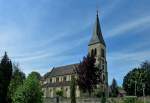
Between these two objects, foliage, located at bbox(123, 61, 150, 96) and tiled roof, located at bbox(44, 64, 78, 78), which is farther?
tiled roof, located at bbox(44, 64, 78, 78)

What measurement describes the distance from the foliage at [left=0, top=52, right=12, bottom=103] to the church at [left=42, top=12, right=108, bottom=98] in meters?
37.6

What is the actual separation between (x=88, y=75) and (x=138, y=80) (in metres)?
25.7

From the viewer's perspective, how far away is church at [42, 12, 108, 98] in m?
91.5

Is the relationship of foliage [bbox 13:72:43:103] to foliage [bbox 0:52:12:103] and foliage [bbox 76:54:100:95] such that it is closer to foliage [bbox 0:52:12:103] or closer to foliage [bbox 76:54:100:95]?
foliage [bbox 0:52:12:103]

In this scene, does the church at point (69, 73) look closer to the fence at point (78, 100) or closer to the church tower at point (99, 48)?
the church tower at point (99, 48)

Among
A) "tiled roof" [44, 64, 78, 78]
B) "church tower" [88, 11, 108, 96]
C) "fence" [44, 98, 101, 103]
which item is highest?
"church tower" [88, 11, 108, 96]

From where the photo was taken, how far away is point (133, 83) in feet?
303

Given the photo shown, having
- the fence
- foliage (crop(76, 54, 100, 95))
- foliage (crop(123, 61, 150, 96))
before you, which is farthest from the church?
the fence

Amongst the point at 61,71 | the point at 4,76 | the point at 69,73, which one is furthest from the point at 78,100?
the point at 61,71

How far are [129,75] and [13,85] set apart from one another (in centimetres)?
5784

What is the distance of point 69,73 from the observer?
321 feet

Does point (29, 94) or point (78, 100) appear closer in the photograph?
point (29, 94)

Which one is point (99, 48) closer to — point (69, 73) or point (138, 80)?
point (69, 73)

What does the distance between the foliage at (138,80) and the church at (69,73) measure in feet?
30.1
